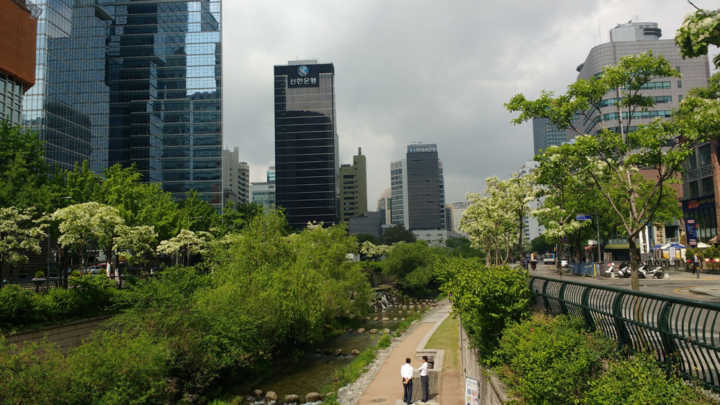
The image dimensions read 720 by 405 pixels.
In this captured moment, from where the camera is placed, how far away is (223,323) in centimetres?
2581

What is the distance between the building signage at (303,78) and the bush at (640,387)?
183m

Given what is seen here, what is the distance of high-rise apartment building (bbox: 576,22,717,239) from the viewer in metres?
63.5

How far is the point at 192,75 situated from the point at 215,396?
118 meters

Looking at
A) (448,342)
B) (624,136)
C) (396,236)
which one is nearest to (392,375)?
(448,342)

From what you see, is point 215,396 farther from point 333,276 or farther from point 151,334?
point 333,276

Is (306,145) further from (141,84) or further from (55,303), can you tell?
(55,303)

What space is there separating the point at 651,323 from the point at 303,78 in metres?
185

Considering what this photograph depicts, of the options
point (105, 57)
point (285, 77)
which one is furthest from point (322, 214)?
point (105, 57)

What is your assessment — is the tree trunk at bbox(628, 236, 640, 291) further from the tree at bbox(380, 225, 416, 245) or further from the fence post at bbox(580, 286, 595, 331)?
the tree at bbox(380, 225, 416, 245)

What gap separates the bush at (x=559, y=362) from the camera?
9430 millimetres

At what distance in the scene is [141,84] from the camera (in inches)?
4995

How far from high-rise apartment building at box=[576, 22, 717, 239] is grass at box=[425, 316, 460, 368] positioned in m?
16.6

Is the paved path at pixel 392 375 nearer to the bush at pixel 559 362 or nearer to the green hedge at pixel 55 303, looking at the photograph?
the bush at pixel 559 362

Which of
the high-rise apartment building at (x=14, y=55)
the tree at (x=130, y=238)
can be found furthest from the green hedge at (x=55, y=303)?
the high-rise apartment building at (x=14, y=55)
